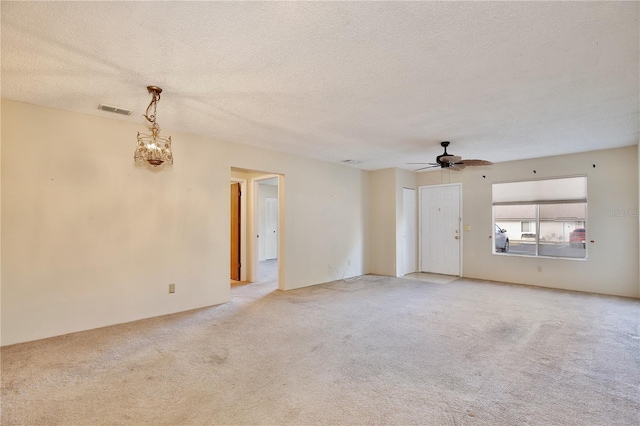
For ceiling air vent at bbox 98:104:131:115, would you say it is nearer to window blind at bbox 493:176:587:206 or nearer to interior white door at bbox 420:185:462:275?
interior white door at bbox 420:185:462:275

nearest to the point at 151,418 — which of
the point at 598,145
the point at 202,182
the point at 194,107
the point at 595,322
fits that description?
the point at 194,107

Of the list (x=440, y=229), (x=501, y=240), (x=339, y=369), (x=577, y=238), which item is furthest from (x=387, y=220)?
(x=339, y=369)

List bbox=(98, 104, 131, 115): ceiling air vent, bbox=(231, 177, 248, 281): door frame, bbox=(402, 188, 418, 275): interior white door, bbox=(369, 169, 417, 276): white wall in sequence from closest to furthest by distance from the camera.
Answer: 1. bbox=(98, 104, 131, 115): ceiling air vent
2. bbox=(231, 177, 248, 281): door frame
3. bbox=(369, 169, 417, 276): white wall
4. bbox=(402, 188, 418, 275): interior white door

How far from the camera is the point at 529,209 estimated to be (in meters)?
6.36

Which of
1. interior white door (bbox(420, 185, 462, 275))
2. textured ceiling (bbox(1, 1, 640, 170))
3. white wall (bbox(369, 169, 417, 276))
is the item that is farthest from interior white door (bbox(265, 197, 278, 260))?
textured ceiling (bbox(1, 1, 640, 170))

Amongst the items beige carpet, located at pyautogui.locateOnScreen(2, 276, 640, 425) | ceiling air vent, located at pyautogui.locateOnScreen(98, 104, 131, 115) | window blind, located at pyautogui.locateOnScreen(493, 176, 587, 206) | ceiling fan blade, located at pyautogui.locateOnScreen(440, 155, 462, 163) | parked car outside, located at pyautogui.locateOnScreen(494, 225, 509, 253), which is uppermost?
ceiling air vent, located at pyautogui.locateOnScreen(98, 104, 131, 115)

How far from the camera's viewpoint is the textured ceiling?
77.1 inches

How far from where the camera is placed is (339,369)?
2752 millimetres

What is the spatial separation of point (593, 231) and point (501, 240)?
59.8 inches

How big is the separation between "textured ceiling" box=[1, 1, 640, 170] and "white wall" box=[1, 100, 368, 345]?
360 mm

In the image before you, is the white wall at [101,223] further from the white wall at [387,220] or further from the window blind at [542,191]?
the window blind at [542,191]

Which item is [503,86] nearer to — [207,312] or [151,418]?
[151,418]

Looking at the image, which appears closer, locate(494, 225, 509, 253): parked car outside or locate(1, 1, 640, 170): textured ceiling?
locate(1, 1, 640, 170): textured ceiling

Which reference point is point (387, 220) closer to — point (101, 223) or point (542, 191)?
point (542, 191)
